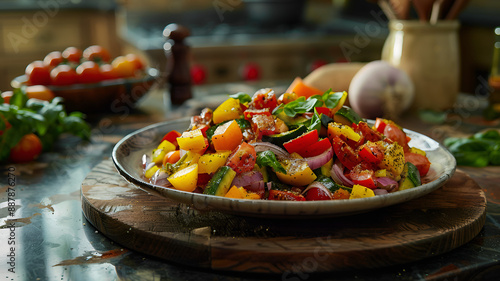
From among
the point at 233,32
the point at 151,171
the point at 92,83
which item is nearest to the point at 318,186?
the point at 151,171

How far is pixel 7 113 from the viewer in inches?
60.2

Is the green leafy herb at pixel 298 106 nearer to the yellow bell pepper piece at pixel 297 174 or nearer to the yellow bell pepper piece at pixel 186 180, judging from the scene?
the yellow bell pepper piece at pixel 297 174

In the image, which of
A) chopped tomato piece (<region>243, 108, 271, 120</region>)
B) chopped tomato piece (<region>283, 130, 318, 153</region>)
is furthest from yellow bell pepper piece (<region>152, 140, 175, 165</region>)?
chopped tomato piece (<region>283, 130, 318, 153</region>)

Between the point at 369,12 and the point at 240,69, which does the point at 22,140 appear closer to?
the point at 240,69

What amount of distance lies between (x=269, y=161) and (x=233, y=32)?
3.77m

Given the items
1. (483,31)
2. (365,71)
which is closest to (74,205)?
(365,71)

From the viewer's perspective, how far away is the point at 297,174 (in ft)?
3.39

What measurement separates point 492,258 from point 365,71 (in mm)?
1239

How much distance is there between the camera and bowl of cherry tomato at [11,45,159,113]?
2.06 metres

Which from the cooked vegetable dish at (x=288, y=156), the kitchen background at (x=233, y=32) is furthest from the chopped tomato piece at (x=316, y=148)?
the kitchen background at (x=233, y=32)

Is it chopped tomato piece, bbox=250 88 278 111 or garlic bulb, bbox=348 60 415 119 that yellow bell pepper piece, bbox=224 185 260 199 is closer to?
chopped tomato piece, bbox=250 88 278 111

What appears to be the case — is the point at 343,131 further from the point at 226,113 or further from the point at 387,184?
the point at 226,113

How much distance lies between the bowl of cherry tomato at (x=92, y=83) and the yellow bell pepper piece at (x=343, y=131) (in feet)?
3.99

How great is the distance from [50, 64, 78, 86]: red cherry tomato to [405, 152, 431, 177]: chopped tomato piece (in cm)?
146
